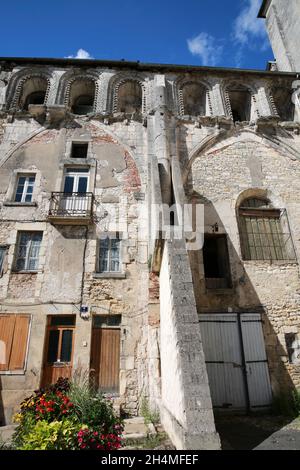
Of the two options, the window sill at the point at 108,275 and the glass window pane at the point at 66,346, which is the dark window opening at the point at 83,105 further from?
the glass window pane at the point at 66,346

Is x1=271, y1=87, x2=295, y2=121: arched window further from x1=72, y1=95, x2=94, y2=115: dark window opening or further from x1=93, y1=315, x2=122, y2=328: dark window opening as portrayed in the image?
x1=93, y1=315, x2=122, y2=328: dark window opening

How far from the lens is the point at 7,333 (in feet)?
23.2

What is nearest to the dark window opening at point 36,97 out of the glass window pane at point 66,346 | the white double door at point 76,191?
the white double door at point 76,191

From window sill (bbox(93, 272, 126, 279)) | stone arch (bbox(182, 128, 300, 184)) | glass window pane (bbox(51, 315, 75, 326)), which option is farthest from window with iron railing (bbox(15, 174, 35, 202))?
stone arch (bbox(182, 128, 300, 184))

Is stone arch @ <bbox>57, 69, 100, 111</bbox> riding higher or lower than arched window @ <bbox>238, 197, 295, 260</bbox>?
higher

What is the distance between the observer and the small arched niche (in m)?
11.4

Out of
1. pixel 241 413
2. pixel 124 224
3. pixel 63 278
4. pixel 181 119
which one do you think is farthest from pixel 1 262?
pixel 181 119

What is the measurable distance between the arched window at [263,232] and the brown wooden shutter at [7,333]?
21.9ft

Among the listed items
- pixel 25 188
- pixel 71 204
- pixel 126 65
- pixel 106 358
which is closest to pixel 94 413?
pixel 106 358

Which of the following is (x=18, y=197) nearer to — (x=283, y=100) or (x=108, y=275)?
(x=108, y=275)

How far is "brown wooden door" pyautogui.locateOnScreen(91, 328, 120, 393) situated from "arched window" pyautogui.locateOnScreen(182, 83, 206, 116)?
9.19 meters

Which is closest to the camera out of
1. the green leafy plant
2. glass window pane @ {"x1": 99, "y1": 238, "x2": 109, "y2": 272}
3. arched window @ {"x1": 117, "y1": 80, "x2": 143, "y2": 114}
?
the green leafy plant

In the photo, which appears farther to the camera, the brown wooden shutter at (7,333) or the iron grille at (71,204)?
the iron grille at (71,204)

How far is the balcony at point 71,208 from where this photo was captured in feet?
27.0
